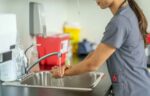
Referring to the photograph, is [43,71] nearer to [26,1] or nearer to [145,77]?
[26,1]

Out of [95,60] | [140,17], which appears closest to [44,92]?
[95,60]

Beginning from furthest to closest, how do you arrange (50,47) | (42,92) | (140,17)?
Answer: 1. (50,47)
2. (42,92)
3. (140,17)

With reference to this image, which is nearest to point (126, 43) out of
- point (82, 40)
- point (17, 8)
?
point (17, 8)

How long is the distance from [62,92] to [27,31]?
3.17ft

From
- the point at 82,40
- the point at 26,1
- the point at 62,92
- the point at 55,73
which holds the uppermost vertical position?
the point at 26,1

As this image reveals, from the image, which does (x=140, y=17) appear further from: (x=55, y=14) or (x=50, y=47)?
(x=55, y=14)

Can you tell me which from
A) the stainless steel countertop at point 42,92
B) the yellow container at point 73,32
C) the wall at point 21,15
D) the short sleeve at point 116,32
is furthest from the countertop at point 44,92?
the yellow container at point 73,32

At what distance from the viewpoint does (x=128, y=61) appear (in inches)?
55.5

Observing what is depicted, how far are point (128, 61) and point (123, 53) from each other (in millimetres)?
47

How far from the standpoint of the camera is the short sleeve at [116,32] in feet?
4.35

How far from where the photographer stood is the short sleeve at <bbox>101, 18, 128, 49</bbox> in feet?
4.35

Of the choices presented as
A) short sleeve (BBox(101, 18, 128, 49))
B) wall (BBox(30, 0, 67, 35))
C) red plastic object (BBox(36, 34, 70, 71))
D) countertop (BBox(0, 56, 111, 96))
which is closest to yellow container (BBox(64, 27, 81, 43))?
wall (BBox(30, 0, 67, 35))

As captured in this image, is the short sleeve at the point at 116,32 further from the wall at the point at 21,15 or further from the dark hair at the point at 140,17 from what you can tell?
the wall at the point at 21,15

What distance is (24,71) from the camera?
6.59 feet
